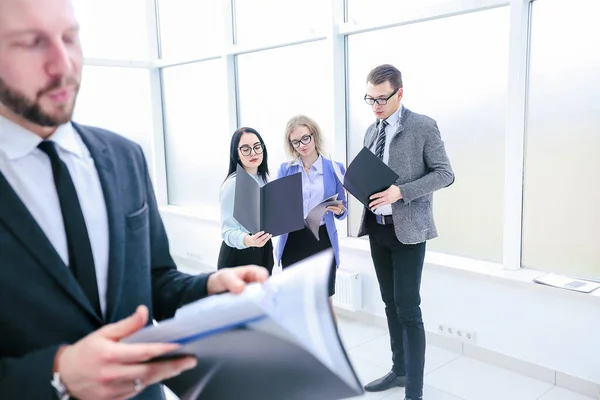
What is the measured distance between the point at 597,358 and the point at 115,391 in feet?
8.72

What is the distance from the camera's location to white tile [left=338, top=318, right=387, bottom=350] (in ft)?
11.1

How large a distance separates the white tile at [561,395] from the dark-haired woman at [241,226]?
63.5 inches

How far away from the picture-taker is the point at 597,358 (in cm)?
256

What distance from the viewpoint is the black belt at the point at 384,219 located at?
2471 mm

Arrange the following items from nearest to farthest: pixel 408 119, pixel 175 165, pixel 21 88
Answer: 1. pixel 21 88
2. pixel 408 119
3. pixel 175 165

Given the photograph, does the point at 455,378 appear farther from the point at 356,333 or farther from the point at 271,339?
the point at 271,339

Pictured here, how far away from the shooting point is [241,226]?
265cm

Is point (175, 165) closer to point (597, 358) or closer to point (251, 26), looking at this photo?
point (251, 26)

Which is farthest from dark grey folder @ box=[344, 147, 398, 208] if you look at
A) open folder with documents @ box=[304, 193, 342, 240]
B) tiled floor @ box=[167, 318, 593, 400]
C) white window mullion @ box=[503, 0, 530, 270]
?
white window mullion @ box=[503, 0, 530, 270]

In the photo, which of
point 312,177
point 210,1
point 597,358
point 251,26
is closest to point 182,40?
point 210,1

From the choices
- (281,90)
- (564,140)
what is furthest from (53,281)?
(281,90)

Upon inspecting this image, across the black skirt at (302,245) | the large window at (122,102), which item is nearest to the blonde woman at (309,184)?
the black skirt at (302,245)

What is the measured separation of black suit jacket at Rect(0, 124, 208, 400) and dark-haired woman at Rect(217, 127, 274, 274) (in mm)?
1627

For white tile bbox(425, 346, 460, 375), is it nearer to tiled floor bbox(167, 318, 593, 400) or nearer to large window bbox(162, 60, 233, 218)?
tiled floor bbox(167, 318, 593, 400)
